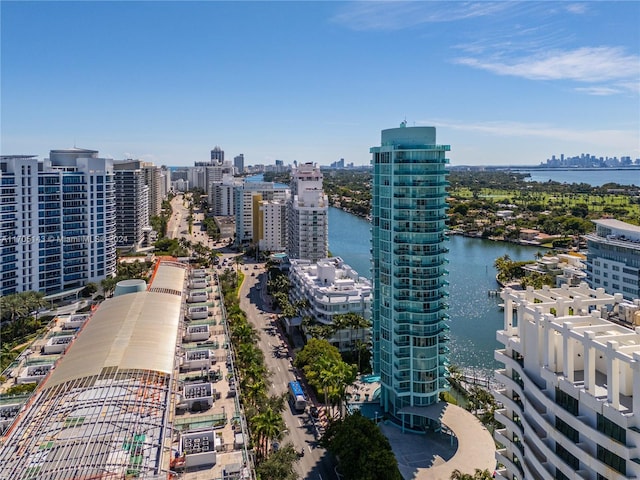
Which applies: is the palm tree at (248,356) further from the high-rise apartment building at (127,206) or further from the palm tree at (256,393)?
the high-rise apartment building at (127,206)

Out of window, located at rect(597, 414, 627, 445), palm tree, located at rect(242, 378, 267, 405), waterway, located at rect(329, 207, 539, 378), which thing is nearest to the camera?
window, located at rect(597, 414, 627, 445)

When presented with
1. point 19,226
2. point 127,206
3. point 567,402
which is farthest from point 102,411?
point 127,206

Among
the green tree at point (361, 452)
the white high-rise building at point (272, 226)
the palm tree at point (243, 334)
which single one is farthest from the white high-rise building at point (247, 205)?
the green tree at point (361, 452)

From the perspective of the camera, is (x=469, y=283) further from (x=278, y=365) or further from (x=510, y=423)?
(x=510, y=423)

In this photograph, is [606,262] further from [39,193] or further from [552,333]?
[39,193]

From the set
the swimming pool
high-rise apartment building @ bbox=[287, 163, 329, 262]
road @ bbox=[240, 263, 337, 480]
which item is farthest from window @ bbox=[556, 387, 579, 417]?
high-rise apartment building @ bbox=[287, 163, 329, 262]

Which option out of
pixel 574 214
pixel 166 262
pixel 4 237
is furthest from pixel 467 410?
pixel 574 214

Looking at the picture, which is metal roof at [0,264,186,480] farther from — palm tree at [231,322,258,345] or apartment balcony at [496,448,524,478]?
apartment balcony at [496,448,524,478]
